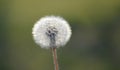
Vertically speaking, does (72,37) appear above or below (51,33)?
above

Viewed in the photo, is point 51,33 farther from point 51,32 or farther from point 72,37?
point 72,37

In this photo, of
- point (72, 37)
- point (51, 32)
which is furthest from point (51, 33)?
point (72, 37)

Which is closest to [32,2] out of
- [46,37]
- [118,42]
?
[118,42]

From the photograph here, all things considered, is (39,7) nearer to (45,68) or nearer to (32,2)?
(32,2)

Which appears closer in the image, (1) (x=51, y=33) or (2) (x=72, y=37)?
(1) (x=51, y=33)

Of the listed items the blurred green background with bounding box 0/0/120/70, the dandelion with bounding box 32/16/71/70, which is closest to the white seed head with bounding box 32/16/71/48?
the dandelion with bounding box 32/16/71/70
